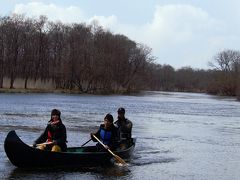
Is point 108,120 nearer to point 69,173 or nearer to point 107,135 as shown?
point 107,135

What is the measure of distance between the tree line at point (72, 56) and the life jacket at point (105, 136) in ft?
209

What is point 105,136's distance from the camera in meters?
15.7

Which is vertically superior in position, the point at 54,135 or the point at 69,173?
the point at 54,135

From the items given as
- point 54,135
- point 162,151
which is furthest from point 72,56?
point 54,135

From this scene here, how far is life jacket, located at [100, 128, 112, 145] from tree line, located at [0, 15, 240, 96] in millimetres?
63558

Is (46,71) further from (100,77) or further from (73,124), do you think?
(73,124)

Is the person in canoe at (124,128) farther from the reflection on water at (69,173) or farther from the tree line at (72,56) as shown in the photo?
the tree line at (72,56)

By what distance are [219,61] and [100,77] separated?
55203 millimetres

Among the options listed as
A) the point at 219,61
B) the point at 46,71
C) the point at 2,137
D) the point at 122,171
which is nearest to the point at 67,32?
the point at 46,71

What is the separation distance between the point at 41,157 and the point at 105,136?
2566mm

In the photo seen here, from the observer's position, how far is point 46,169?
46.4ft

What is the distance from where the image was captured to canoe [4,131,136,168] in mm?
13406

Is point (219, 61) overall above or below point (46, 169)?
above

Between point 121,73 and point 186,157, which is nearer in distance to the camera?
point 186,157
